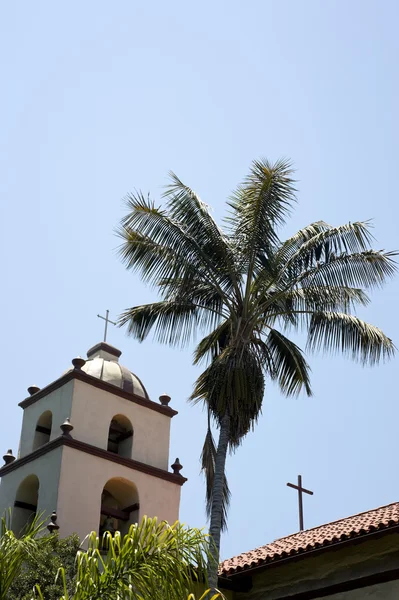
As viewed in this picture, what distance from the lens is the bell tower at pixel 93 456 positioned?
1852cm

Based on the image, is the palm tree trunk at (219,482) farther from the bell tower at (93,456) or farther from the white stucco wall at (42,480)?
the white stucco wall at (42,480)

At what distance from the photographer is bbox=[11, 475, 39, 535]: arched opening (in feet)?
63.2

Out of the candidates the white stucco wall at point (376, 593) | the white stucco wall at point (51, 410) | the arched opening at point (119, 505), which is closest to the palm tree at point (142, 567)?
the white stucco wall at point (376, 593)

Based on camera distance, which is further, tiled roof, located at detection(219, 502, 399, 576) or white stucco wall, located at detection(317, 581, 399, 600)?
tiled roof, located at detection(219, 502, 399, 576)

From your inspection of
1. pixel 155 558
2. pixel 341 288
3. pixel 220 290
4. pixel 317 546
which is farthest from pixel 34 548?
pixel 341 288

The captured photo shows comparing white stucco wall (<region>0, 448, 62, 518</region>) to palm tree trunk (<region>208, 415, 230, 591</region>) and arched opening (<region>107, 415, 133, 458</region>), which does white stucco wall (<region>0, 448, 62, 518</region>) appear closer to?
arched opening (<region>107, 415, 133, 458</region>)

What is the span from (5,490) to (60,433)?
6.33 feet

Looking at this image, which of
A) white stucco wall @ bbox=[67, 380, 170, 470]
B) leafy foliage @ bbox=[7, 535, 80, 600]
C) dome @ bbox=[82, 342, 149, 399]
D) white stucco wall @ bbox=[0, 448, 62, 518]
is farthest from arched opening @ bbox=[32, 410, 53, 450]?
leafy foliage @ bbox=[7, 535, 80, 600]

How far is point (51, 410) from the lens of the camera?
20.2 m

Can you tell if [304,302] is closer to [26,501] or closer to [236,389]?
[236,389]

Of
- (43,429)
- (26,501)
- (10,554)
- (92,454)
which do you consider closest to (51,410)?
(43,429)

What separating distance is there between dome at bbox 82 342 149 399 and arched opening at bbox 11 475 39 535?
2.69 metres

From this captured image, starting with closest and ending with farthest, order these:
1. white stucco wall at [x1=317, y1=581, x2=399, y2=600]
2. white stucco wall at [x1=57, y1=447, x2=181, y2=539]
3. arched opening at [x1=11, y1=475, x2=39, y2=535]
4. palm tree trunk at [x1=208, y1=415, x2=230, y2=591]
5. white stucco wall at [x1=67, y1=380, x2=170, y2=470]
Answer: white stucco wall at [x1=317, y1=581, x2=399, y2=600] < palm tree trunk at [x1=208, y1=415, x2=230, y2=591] < white stucco wall at [x1=57, y1=447, x2=181, y2=539] < arched opening at [x1=11, y1=475, x2=39, y2=535] < white stucco wall at [x1=67, y1=380, x2=170, y2=470]

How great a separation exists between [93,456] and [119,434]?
1745 millimetres
